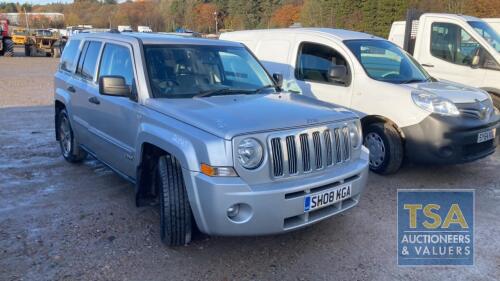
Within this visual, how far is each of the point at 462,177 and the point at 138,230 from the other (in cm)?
423

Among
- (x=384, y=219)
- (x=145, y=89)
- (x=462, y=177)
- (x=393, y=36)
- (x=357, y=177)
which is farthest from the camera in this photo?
(x=393, y=36)

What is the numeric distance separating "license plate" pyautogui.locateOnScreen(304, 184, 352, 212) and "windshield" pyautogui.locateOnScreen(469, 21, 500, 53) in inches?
206

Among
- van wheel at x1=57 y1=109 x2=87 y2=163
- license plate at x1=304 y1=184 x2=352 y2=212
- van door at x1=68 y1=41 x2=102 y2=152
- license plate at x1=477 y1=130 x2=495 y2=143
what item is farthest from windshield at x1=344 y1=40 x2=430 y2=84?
van wheel at x1=57 y1=109 x2=87 y2=163

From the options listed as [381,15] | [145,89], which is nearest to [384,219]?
[145,89]

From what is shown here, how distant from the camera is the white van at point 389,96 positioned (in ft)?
17.2

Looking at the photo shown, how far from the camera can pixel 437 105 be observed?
17.2ft

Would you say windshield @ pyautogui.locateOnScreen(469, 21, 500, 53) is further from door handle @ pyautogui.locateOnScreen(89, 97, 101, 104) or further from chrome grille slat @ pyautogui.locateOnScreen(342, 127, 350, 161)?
door handle @ pyautogui.locateOnScreen(89, 97, 101, 104)

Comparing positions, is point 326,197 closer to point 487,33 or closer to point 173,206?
point 173,206

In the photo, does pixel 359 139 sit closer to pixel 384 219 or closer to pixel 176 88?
pixel 384 219

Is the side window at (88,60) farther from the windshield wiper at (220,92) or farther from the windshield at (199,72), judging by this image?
the windshield wiper at (220,92)

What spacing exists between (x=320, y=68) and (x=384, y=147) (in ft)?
5.17

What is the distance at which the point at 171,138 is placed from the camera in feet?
11.3

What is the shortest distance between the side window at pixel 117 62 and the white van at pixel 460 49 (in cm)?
564

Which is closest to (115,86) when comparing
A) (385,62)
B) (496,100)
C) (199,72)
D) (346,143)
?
Result: (199,72)
